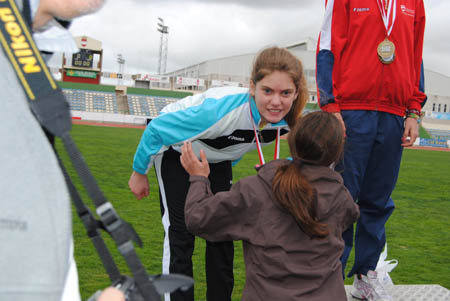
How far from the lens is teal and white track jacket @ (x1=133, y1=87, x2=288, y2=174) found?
2037 mm

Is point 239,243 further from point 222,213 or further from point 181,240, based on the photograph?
point 222,213

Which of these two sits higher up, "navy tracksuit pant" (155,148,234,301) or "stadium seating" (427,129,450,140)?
"navy tracksuit pant" (155,148,234,301)

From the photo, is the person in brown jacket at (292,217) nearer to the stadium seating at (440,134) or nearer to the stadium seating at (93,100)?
the stadium seating at (93,100)

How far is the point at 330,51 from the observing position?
7.92 feet

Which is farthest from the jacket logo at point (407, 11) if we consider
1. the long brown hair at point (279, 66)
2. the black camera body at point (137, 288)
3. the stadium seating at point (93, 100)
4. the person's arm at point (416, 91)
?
the stadium seating at point (93, 100)

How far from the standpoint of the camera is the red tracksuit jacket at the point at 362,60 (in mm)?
2330

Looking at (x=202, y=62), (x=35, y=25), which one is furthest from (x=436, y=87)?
(x=35, y=25)

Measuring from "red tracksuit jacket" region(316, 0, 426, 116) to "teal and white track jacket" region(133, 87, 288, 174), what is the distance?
1.51 ft

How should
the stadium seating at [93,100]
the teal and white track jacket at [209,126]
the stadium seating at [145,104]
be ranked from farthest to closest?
the stadium seating at [145,104] < the stadium seating at [93,100] < the teal and white track jacket at [209,126]

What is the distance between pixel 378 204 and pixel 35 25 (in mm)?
2240

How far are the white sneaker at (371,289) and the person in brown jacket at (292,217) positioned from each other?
3.45 ft

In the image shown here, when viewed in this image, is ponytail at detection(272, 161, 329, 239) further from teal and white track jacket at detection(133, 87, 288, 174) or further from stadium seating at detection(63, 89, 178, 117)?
stadium seating at detection(63, 89, 178, 117)

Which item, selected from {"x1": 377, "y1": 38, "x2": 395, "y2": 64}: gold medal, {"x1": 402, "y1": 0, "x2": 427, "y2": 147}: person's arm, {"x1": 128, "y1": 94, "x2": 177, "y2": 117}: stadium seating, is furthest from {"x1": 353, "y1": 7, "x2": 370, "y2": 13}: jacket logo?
{"x1": 128, "y1": 94, "x2": 177, "y2": 117}: stadium seating

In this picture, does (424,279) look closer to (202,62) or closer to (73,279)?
(73,279)
